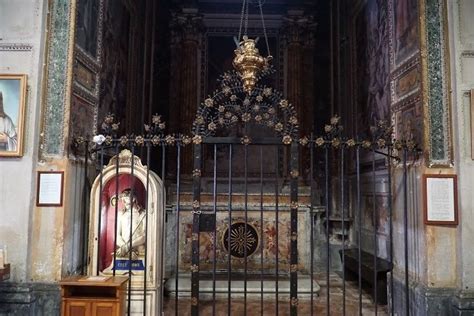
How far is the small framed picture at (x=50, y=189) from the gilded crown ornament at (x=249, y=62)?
94.6 inches

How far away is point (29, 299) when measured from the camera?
4.73 m

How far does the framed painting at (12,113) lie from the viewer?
4.93 m

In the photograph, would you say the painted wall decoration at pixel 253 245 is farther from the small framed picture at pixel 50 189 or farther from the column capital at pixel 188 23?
the column capital at pixel 188 23

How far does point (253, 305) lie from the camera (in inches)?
253

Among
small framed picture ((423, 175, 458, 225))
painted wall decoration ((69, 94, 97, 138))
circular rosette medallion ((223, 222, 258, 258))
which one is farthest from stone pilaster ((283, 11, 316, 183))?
painted wall decoration ((69, 94, 97, 138))

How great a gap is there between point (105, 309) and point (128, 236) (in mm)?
1149

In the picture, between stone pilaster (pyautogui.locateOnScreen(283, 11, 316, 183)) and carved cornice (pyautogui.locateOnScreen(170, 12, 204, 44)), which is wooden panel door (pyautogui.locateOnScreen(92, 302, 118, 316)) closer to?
stone pilaster (pyautogui.locateOnScreen(283, 11, 316, 183))

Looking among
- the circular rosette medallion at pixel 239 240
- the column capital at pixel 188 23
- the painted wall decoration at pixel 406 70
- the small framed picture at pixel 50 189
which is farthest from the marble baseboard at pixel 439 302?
the column capital at pixel 188 23

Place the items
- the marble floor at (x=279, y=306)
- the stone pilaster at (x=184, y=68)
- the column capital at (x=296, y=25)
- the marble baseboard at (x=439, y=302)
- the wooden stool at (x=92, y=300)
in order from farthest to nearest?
1. the column capital at (x=296, y=25)
2. the stone pilaster at (x=184, y=68)
3. the marble floor at (x=279, y=306)
4. the marble baseboard at (x=439, y=302)
5. the wooden stool at (x=92, y=300)

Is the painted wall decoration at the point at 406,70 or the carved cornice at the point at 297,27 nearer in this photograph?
the painted wall decoration at the point at 406,70

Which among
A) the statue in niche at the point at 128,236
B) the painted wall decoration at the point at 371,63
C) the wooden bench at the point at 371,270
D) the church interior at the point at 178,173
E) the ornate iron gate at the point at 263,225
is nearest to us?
the church interior at the point at 178,173

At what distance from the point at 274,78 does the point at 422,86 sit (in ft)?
17.2

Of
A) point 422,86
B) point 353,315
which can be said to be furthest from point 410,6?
point 353,315

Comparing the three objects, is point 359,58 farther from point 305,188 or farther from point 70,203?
point 70,203
